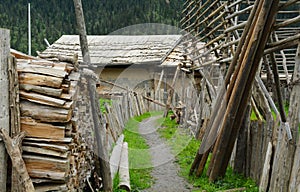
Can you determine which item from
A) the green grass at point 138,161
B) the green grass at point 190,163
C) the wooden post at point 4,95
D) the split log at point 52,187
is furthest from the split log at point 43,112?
the green grass at point 190,163

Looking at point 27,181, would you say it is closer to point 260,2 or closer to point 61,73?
point 61,73

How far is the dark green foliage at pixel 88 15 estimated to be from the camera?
2547 centimetres

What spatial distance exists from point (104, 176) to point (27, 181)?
197 centimetres

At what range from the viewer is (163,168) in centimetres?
778

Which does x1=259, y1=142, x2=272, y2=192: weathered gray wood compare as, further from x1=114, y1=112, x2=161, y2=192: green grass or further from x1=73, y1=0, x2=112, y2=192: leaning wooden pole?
x1=73, y1=0, x2=112, y2=192: leaning wooden pole

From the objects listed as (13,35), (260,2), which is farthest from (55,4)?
(260,2)

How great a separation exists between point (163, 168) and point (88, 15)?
64.0 feet

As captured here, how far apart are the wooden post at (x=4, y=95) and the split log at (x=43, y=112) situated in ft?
0.84

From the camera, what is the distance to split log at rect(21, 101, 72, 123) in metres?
4.07

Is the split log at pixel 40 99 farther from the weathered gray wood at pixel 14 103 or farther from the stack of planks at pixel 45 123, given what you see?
the weathered gray wood at pixel 14 103

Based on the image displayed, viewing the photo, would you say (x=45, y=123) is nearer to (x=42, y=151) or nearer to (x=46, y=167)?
(x=42, y=151)

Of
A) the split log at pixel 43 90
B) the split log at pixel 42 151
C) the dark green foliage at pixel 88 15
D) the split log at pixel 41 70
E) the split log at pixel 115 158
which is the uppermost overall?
the dark green foliage at pixel 88 15

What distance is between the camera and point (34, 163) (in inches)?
161

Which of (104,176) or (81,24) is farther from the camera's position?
(104,176)
